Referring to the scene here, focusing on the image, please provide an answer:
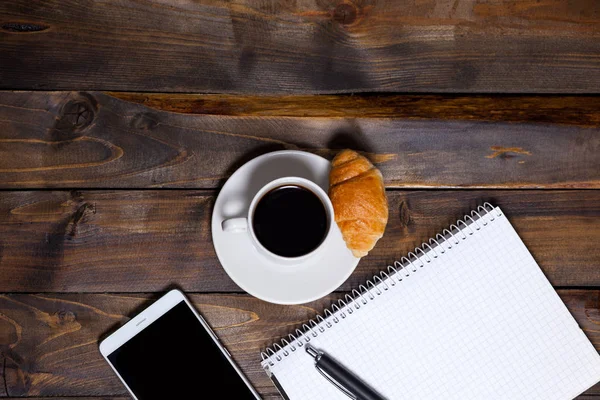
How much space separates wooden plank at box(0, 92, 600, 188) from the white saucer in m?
0.06

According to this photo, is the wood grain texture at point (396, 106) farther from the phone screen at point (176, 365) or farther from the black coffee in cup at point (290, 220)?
the phone screen at point (176, 365)

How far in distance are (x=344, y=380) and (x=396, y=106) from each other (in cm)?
52

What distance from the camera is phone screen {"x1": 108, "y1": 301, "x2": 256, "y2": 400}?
0.95 m

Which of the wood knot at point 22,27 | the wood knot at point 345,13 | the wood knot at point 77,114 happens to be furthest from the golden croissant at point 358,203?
the wood knot at point 22,27

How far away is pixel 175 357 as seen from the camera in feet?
3.14

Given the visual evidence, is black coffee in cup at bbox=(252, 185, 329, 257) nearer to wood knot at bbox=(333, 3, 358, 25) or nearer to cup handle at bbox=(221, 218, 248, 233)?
cup handle at bbox=(221, 218, 248, 233)

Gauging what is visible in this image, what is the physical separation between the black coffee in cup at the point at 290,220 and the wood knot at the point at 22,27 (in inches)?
23.1

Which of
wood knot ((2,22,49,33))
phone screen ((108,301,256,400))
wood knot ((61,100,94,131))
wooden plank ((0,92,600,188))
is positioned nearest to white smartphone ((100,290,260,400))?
phone screen ((108,301,256,400))

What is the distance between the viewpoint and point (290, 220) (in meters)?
0.88

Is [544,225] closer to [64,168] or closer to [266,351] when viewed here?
[266,351]

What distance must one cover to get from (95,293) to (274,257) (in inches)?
15.1

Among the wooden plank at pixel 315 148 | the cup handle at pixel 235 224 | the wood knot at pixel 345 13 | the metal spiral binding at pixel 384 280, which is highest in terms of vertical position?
the wood knot at pixel 345 13

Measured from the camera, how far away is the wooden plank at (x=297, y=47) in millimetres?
1029

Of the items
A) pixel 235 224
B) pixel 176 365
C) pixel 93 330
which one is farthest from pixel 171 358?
pixel 235 224
